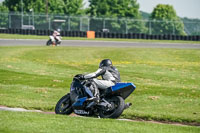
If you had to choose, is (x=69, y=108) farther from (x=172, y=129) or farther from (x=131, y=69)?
(x=131, y=69)

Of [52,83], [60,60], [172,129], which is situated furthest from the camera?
[60,60]

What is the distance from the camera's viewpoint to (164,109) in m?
12.2

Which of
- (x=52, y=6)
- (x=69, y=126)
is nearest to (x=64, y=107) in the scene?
(x=69, y=126)

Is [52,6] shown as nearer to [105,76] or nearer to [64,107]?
[64,107]

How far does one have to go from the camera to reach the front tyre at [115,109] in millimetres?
9812

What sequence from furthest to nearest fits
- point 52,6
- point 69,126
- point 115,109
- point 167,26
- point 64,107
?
point 52,6, point 167,26, point 64,107, point 115,109, point 69,126

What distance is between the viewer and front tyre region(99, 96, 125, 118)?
32.2 feet

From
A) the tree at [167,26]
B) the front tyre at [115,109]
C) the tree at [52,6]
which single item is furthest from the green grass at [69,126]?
the tree at [52,6]

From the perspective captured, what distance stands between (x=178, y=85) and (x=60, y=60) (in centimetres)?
1047

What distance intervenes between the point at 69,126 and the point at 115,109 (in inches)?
66.1

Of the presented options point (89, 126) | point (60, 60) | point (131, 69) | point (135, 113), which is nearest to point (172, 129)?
point (89, 126)

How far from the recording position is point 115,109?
10.0 m

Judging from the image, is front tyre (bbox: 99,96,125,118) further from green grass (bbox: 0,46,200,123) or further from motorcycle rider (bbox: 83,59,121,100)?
green grass (bbox: 0,46,200,123)

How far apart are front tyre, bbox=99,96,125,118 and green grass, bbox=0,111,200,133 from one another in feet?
1.39
